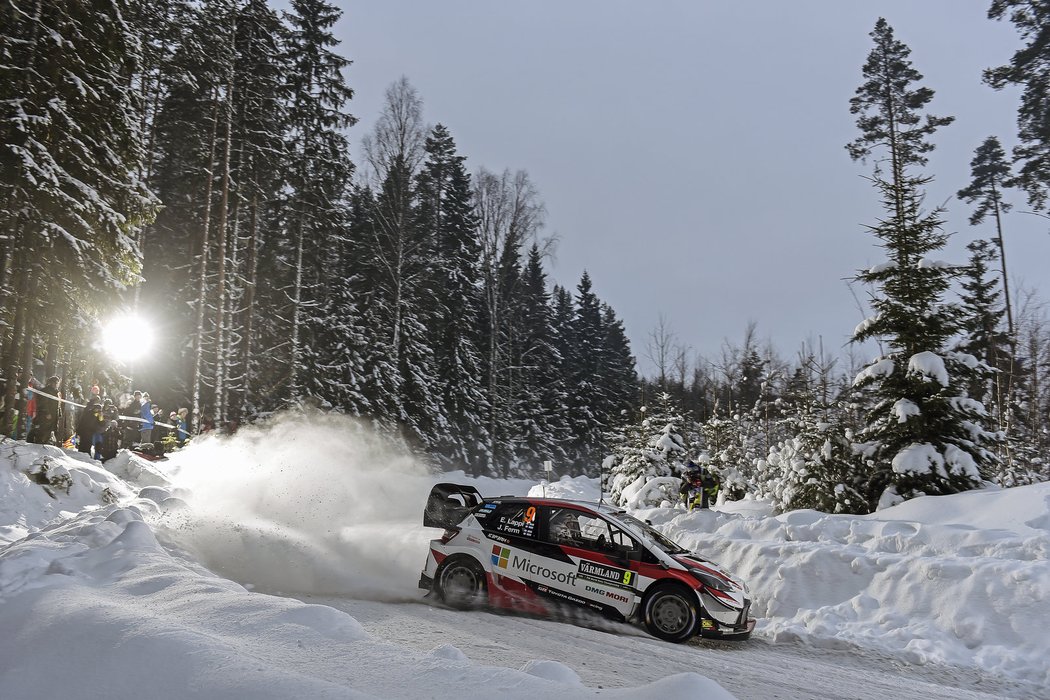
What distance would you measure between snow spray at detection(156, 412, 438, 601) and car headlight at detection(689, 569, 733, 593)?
3.99 metres

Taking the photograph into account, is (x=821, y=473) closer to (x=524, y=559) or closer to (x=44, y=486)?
(x=524, y=559)

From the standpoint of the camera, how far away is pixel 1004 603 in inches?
316

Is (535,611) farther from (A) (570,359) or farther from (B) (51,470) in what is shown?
(A) (570,359)

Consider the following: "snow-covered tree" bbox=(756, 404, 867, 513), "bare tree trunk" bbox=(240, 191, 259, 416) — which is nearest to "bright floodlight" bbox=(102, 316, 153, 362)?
"bare tree trunk" bbox=(240, 191, 259, 416)

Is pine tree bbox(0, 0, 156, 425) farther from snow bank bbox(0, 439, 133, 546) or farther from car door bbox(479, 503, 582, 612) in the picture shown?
car door bbox(479, 503, 582, 612)

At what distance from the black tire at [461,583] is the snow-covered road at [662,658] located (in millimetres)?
420

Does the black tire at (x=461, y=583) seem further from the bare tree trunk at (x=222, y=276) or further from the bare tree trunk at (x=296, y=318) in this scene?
the bare tree trunk at (x=296, y=318)

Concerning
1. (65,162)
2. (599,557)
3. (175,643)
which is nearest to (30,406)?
(65,162)

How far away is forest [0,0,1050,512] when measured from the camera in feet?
47.3

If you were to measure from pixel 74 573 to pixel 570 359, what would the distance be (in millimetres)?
58076

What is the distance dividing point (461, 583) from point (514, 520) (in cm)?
115

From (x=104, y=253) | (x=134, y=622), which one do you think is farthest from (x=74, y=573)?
(x=104, y=253)

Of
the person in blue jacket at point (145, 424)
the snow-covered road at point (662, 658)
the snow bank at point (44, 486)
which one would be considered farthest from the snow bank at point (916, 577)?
the person in blue jacket at point (145, 424)

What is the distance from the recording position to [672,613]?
Result: 835 centimetres
